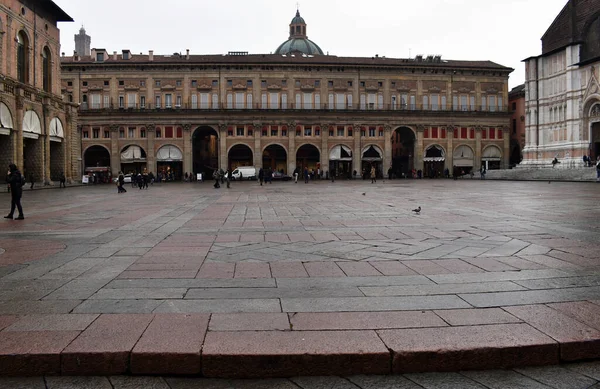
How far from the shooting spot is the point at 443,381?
9.03 feet

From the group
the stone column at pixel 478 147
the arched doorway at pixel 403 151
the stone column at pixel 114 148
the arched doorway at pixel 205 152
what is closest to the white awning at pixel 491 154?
the stone column at pixel 478 147

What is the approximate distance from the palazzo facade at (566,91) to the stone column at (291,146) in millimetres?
27053

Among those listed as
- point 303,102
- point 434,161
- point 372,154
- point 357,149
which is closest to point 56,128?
point 303,102

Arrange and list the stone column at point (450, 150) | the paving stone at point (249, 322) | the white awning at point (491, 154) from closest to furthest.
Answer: the paving stone at point (249, 322), the stone column at point (450, 150), the white awning at point (491, 154)

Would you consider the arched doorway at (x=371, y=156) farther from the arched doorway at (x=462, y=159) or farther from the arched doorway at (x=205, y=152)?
the arched doorway at (x=205, y=152)

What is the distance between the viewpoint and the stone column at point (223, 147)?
56656 millimetres

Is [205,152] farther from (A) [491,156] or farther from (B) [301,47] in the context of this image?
(A) [491,156]

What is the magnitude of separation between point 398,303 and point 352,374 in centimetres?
112

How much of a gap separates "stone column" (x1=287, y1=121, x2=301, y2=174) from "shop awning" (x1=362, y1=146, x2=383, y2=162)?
30.2 ft

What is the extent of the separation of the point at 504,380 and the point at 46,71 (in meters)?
41.3

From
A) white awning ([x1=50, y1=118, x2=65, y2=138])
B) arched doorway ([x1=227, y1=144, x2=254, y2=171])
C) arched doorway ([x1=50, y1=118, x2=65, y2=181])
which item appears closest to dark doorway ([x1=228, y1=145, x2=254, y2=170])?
arched doorway ([x1=227, y1=144, x2=254, y2=171])

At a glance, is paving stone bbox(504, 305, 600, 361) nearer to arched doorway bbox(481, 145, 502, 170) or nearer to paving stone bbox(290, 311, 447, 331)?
paving stone bbox(290, 311, 447, 331)

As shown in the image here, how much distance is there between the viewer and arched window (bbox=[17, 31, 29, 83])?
32.3m

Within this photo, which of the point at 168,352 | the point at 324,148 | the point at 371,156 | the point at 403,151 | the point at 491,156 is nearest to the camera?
the point at 168,352
